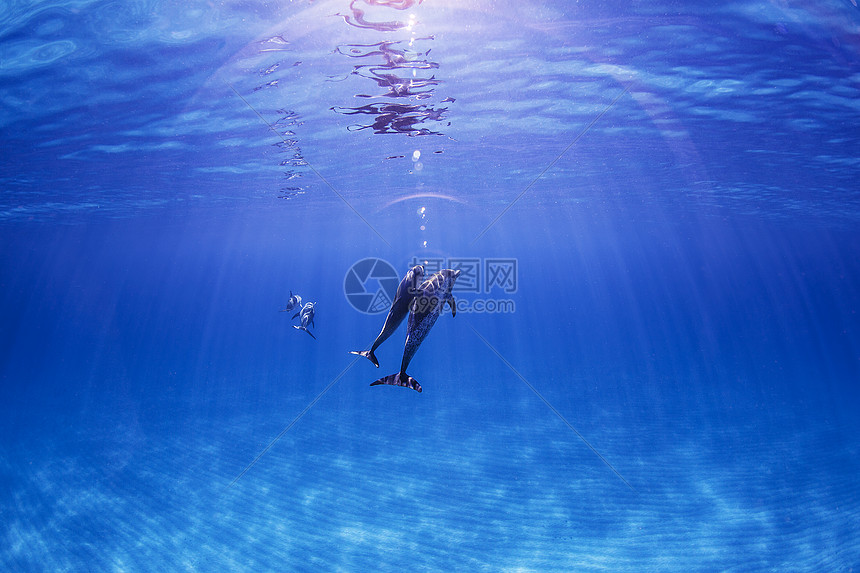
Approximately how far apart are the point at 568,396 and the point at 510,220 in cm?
2555

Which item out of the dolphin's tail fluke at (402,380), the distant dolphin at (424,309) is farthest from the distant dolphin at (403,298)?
the dolphin's tail fluke at (402,380)

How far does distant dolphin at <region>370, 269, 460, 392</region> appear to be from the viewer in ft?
15.1

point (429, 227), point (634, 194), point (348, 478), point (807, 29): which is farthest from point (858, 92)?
point (429, 227)

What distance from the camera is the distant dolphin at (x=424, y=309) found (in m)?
4.59

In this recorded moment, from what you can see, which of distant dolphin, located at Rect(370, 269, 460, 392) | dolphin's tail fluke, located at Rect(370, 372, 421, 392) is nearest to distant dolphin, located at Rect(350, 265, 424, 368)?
distant dolphin, located at Rect(370, 269, 460, 392)

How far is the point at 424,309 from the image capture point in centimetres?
464

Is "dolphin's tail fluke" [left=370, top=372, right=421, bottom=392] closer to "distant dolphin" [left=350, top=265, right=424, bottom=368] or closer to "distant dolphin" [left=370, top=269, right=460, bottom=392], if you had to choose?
"distant dolphin" [left=370, top=269, right=460, bottom=392]

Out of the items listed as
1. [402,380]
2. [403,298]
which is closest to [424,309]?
[403,298]

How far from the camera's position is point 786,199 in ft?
93.6

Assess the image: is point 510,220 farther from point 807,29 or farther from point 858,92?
point 807,29

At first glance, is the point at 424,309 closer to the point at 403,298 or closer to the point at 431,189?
the point at 403,298

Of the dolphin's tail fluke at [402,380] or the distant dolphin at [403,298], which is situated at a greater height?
the distant dolphin at [403,298]

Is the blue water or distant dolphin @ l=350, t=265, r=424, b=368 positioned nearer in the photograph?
distant dolphin @ l=350, t=265, r=424, b=368

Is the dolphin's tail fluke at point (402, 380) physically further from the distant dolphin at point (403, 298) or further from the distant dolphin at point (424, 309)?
the distant dolphin at point (403, 298)
